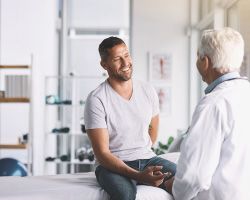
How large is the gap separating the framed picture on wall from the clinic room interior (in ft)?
0.04

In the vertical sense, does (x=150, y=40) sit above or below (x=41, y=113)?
above

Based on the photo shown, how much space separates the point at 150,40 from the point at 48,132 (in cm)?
168

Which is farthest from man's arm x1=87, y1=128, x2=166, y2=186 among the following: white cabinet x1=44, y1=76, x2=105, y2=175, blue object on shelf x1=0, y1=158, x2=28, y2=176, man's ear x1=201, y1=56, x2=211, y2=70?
white cabinet x1=44, y1=76, x2=105, y2=175

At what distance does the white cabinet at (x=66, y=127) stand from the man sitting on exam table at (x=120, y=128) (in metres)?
3.11

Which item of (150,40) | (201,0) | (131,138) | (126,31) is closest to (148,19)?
(150,40)

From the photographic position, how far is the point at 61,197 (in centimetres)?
209

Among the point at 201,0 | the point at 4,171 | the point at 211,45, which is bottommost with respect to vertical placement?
the point at 4,171

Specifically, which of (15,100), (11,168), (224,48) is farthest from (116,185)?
(15,100)

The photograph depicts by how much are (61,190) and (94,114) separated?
0.39m

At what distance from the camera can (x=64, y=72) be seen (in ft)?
22.3

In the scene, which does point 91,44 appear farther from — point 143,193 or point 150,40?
point 143,193

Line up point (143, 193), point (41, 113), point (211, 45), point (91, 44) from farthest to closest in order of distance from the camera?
1. point (91, 44)
2. point (41, 113)
3. point (143, 193)
4. point (211, 45)

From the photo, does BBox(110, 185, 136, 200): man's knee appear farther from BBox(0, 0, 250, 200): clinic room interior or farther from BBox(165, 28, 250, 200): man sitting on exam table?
BBox(0, 0, 250, 200): clinic room interior

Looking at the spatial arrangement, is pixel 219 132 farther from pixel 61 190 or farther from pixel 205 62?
pixel 61 190
